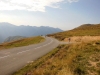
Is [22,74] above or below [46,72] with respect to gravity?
below

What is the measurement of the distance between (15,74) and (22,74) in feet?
1.69

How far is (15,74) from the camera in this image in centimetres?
1054

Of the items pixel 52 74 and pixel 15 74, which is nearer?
pixel 52 74

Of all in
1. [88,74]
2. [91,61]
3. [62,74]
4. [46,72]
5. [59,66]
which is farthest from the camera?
[91,61]

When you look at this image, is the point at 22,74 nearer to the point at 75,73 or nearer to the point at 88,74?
the point at 75,73

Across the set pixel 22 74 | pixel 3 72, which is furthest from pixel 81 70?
pixel 3 72

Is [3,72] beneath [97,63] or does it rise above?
beneath

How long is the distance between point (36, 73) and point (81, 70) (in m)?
2.50

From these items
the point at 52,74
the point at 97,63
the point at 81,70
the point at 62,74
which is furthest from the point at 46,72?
the point at 97,63

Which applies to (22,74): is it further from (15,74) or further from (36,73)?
(36,73)

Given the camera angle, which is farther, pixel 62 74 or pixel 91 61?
pixel 91 61

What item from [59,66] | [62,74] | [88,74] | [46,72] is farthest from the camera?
[59,66]

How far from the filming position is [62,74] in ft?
23.5

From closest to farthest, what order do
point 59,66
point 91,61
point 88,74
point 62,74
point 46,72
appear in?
point 62,74 < point 88,74 < point 46,72 < point 59,66 < point 91,61
